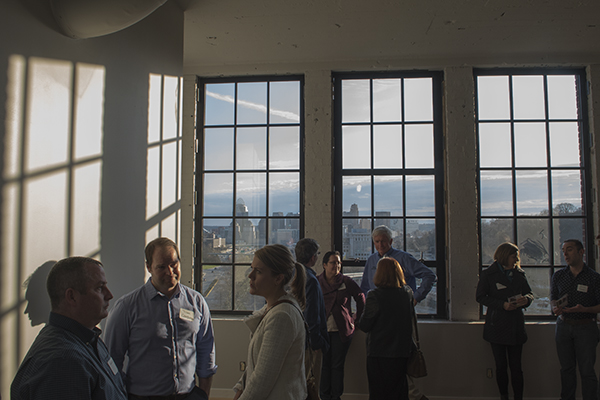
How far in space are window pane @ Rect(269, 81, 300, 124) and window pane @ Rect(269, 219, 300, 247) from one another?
1.16 meters

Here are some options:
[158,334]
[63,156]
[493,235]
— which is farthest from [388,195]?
[63,156]

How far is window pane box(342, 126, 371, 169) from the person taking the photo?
4.46 meters

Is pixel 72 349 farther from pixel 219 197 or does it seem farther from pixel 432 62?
pixel 432 62

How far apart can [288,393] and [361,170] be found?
10.5 ft

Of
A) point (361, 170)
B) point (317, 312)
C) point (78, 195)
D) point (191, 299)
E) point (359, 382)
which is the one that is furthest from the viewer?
point (361, 170)

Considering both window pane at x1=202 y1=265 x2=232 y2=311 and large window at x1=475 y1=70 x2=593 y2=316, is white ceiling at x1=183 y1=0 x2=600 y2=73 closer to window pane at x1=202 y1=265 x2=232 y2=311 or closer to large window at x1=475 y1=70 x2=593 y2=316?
large window at x1=475 y1=70 x2=593 y2=316

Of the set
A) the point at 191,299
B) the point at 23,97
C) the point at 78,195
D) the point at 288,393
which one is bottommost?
the point at 288,393

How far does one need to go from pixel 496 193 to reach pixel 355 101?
1.91 meters

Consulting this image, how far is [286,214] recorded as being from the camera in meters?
4.45

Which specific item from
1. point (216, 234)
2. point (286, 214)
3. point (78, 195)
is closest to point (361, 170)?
point (286, 214)

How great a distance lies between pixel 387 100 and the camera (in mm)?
4488

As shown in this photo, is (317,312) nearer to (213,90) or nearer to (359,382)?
(359,382)

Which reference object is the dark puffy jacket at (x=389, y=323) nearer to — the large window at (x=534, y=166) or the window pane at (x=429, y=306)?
the window pane at (x=429, y=306)

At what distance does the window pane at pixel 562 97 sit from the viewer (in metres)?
4.38
